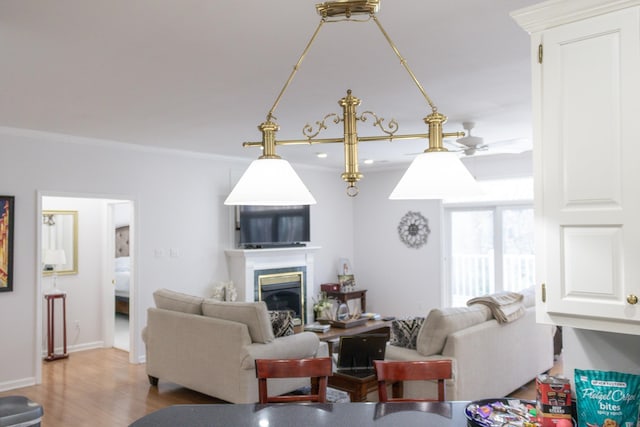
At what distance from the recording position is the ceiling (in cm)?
252

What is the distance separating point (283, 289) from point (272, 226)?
0.96 metres

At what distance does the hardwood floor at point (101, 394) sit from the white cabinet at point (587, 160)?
3.60m

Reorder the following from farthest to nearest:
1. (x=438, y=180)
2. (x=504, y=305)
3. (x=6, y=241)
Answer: (x=6, y=241) → (x=504, y=305) → (x=438, y=180)

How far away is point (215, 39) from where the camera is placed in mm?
2840

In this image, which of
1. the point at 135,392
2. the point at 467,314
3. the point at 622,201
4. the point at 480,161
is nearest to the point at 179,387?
the point at 135,392

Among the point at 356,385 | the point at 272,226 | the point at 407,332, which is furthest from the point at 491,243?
the point at 356,385

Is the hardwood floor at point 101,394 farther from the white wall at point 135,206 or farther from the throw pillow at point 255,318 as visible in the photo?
the throw pillow at point 255,318

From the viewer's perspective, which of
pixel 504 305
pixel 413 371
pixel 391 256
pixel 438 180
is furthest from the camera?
pixel 391 256

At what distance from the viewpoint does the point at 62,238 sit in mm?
6824

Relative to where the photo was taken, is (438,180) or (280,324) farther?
(280,324)

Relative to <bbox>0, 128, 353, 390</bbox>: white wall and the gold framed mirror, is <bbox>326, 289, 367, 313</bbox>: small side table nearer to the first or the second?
<bbox>0, 128, 353, 390</bbox>: white wall

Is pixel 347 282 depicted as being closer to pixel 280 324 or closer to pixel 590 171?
pixel 280 324

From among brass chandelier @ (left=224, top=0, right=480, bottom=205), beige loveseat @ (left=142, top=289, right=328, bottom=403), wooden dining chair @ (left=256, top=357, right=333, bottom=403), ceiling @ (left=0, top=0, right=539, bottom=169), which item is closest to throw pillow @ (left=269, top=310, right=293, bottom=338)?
beige loveseat @ (left=142, top=289, right=328, bottom=403)

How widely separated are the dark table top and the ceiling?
1.81m
